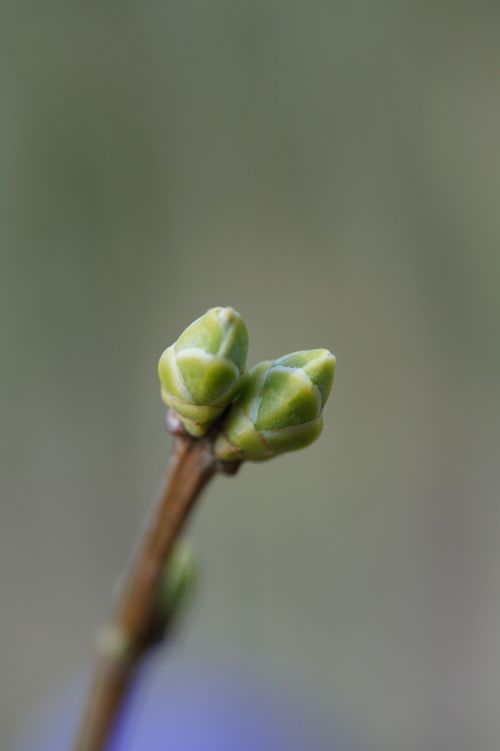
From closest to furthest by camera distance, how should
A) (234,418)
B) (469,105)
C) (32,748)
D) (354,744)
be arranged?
(234,418) → (32,748) → (354,744) → (469,105)

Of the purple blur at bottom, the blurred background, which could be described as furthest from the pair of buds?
the blurred background

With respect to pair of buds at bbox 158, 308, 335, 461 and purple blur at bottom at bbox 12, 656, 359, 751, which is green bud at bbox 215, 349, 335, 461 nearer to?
pair of buds at bbox 158, 308, 335, 461

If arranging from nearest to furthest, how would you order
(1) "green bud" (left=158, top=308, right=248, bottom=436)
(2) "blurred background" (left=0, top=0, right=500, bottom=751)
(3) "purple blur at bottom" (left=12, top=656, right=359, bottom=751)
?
(1) "green bud" (left=158, top=308, right=248, bottom=436), (3) "purple blur at bottom" (left=12, top=656, right=359, bottom=751), (2) "blurred background" (left=0, top=0, right=500, bottom=751)

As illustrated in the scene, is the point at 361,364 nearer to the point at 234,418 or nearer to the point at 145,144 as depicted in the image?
the point at 145,144

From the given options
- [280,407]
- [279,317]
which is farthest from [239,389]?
[279,317]

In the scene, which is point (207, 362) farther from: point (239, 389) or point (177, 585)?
point (177, 585)

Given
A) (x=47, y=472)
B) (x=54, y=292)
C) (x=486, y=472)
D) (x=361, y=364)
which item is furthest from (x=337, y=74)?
(x=47, y=472)

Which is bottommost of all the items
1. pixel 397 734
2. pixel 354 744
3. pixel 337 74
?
pixel 397 734
